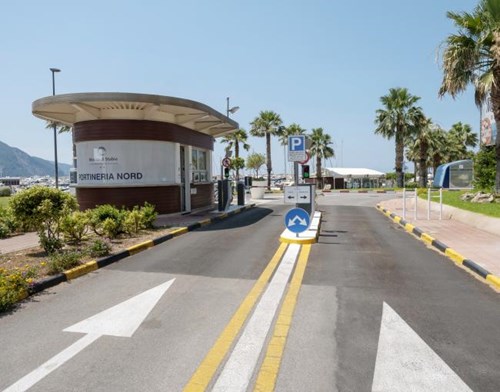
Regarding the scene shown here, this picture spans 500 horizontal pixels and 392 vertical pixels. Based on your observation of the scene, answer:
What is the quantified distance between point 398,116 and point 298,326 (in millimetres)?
42748

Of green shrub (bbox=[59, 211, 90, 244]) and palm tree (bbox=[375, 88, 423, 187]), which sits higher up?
palm tree (bbox=[375, 88, 423, 187])

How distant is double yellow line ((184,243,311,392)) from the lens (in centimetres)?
338

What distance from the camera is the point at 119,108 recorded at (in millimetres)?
14734

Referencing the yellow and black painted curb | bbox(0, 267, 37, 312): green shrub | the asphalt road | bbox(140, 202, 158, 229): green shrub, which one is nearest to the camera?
the asphalt road

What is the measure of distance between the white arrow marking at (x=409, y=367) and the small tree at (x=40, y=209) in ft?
23.9

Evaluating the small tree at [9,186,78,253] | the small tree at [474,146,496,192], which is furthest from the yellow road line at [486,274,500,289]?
the small tree at [474,146,496,192]

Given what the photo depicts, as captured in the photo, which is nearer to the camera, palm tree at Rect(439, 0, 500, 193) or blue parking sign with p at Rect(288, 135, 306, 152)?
blue parking sign with p at Rect(288, 135, 306, 152)

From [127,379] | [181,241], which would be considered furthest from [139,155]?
[127,379]

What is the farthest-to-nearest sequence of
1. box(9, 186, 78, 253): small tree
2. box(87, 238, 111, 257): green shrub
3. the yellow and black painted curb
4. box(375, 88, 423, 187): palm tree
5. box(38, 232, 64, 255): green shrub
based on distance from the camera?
box(375, 88, 423, 187): palm tree → box(38, 232, 64, 255): green shrub → box(9, 186, 78, 253): small tree → box(87, 238, 111, 257): green shrub → the yellow and black painted curb

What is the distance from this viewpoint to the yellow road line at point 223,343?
3377 mm

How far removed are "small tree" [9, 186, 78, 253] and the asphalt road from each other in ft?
6.53

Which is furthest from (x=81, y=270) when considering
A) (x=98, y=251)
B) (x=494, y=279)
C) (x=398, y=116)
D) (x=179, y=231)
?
(x=398, y=116)

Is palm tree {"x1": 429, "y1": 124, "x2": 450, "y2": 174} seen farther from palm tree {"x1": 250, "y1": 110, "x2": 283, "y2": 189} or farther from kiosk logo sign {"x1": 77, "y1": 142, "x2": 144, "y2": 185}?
kiosk logo sign {"x1": 77, "y1": 142, "x2": 144, "y2": 185}

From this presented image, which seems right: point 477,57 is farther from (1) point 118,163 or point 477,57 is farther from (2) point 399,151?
(2) point 399,151
